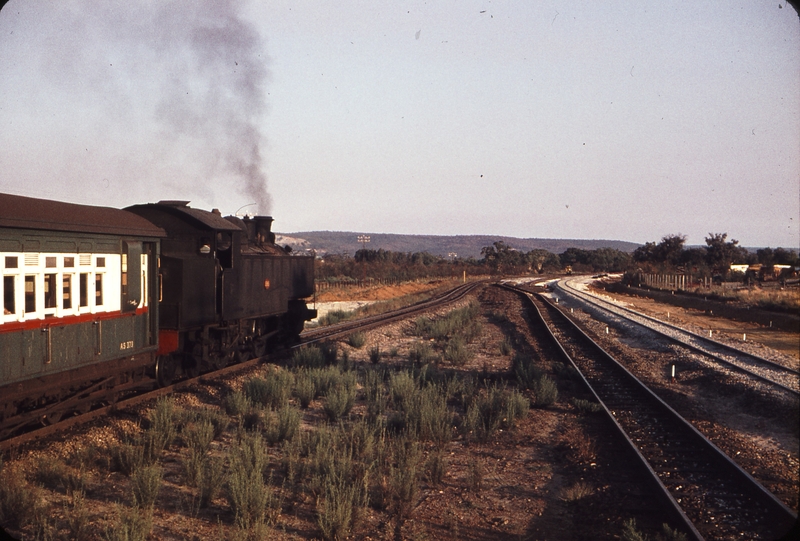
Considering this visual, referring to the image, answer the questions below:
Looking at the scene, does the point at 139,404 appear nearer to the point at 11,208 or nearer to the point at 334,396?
the point at 334,396

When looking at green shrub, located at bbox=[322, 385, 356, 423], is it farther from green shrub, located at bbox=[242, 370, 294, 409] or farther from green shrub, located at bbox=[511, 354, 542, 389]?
green shrub, located at bbox=[511, 354, 542, 389]

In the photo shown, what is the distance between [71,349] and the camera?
9117 mm

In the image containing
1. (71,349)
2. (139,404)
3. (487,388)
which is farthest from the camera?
(487,388)

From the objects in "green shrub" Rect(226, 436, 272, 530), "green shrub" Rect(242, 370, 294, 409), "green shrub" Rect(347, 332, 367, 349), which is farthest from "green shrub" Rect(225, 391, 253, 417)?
"green shrub" Rect(347, 332, 367, 349)

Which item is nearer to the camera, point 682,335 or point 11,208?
point 11,208

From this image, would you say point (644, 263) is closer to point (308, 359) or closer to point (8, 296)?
point (308, 359)

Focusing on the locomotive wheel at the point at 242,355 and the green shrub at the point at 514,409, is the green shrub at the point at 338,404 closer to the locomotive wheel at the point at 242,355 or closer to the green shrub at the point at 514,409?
the green shrub at the point at 514,409

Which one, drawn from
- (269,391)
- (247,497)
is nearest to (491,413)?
(269,391)

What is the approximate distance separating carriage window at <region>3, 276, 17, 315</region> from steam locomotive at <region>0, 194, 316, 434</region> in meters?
0.01

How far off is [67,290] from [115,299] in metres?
1.22

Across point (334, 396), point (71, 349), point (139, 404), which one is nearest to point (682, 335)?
point (334, 396)

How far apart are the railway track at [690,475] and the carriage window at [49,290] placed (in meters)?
7.87

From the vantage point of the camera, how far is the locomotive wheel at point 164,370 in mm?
12305

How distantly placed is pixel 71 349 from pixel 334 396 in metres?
4.24
